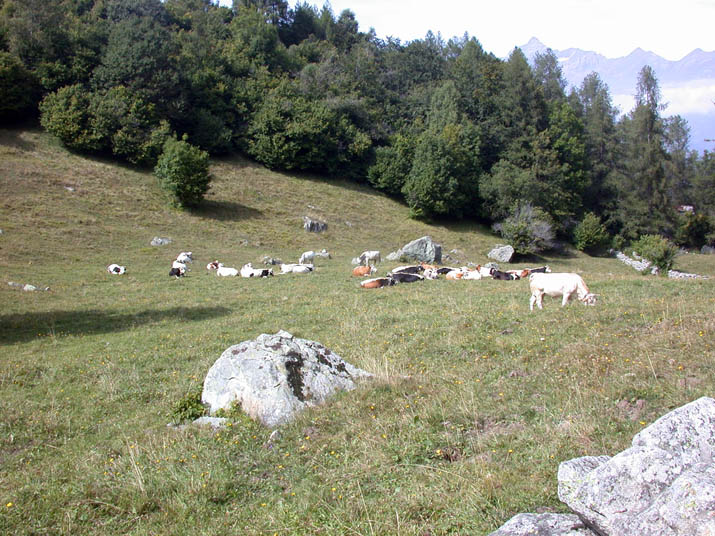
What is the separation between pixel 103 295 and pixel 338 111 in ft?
156

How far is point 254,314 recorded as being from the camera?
16.7 meters

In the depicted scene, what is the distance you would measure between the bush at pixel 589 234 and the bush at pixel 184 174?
135ft

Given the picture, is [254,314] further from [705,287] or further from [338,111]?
[338,111]

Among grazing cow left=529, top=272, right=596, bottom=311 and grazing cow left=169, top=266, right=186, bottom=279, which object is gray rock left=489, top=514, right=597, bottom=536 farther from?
grazing cow left=169, top=266, right=186, bottom=279

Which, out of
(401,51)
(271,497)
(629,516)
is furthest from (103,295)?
(401,51)

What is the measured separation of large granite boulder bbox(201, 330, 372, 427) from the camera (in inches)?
290

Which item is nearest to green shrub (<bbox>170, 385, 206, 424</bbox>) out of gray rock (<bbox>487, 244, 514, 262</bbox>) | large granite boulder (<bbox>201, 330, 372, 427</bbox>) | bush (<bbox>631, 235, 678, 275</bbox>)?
large granite boulder (<bbox>201, 330, 372, 427</bbox>)

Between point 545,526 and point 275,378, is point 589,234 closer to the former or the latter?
point 275,378

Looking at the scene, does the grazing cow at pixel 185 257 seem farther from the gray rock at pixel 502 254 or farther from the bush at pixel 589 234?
the bush at pixel 589 234

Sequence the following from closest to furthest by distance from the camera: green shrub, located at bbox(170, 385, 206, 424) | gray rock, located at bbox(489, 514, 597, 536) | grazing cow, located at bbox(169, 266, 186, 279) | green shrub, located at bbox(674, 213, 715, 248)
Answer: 1. gray rock, located at bbox(489, 514, 597, 536)
2. green shrub, located at bbox(170, 385, 206, 424)
3. grazing cow, located at bbox(169, 266, 186, 279)
4. green shrub, located at bbox(674, 213, 715, 248)

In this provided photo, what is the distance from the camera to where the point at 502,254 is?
4434 centimetres

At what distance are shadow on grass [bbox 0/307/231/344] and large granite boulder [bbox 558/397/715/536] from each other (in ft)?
46.6

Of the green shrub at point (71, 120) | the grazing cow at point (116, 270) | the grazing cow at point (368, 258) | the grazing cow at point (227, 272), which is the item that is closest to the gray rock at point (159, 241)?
the grazing cow at point (116, 270)

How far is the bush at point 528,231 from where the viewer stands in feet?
161
